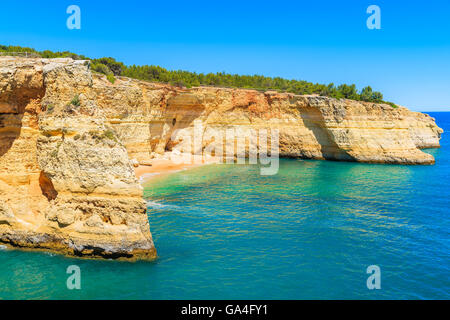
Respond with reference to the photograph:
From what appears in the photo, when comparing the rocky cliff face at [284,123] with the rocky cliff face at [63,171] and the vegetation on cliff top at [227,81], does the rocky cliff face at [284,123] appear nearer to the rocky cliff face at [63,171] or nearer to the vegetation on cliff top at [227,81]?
the vegetation on cliff top at [227,81]

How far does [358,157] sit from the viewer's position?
43.4 m

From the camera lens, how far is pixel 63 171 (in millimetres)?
12531

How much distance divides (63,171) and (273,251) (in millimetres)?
9281

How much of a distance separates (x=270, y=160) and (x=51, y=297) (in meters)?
37.5

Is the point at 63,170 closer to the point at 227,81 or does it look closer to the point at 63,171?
the point at 63,171

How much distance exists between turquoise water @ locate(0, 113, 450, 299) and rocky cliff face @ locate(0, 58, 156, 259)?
3.09ft

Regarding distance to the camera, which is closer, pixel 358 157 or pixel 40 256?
pixel 40 256

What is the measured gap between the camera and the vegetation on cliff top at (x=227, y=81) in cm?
4103

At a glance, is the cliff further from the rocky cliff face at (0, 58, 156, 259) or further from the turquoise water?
the turquoise water

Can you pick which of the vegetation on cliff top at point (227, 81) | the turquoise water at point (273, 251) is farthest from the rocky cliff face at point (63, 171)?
the vegetation on cliff top at point (227, 81)

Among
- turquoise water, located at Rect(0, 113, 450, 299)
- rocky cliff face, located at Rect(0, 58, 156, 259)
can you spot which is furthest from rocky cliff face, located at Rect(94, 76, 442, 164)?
rocky cliff face, located at Rect(0, 58, 156, 259)

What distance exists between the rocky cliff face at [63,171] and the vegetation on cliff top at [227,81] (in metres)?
20.8
